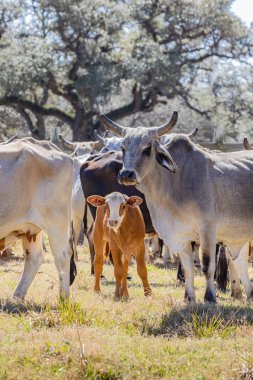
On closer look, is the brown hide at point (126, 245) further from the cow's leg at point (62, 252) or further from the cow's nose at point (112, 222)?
the cow's leg at point (62, 252)

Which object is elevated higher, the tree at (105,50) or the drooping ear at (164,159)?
the tree at (105,50)

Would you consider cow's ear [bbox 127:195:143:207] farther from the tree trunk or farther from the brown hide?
the tree trunk

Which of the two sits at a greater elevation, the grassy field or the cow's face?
the cow's face

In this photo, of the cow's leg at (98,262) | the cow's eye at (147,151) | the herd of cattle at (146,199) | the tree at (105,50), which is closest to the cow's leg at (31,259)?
the herd of cattle at (146,199)

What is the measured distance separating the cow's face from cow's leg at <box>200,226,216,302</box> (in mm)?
1280

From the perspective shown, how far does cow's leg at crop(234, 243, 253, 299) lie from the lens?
415 inches

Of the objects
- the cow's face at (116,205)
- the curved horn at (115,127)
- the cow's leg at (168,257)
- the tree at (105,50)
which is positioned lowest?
the cow's leg at (168,257)

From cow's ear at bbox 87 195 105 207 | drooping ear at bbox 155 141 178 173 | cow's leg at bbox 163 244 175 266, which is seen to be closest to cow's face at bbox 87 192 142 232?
cow's ear at bbox 87 195 105 207

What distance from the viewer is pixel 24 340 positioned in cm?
710

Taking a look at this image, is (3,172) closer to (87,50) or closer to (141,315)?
(141,315)

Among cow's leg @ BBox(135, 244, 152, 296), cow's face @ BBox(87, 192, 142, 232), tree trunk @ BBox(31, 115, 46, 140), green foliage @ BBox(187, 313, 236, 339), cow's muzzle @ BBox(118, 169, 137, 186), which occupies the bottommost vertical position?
green foliage @ BBox(187, 313, 236, 339)

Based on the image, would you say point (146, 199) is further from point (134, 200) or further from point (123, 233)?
point (123, 233)

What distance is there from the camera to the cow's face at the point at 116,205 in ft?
33.2

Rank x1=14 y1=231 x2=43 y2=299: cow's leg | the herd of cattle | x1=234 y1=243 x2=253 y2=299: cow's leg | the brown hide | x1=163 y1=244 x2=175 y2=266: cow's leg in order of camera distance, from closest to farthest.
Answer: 1. the herd of cattle
2. x1=14 y1=231 x2=43 y2=299: cow's leg
3. the brown hide
4. x1=234 y1=243 x2=253 y2=299: cow's leg
5. x1=163 y1=244 x2=175 y2=266: cow's leg
